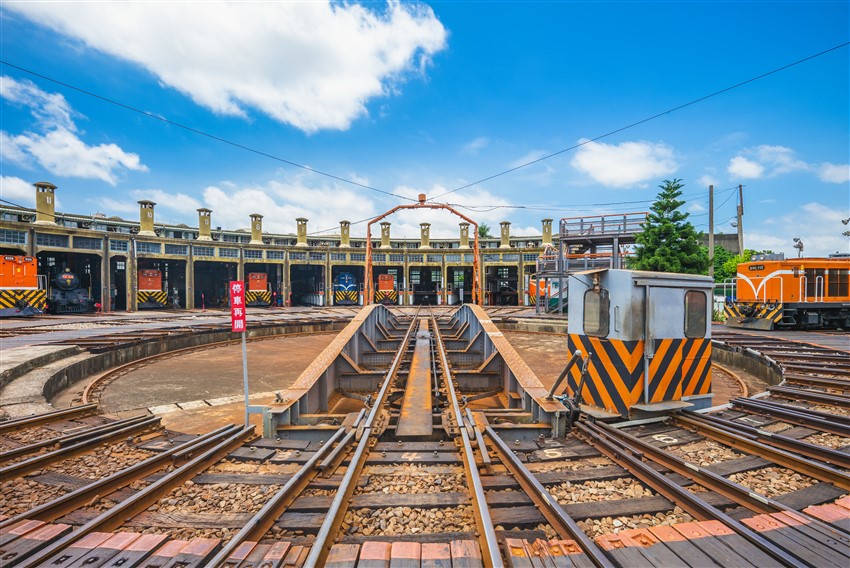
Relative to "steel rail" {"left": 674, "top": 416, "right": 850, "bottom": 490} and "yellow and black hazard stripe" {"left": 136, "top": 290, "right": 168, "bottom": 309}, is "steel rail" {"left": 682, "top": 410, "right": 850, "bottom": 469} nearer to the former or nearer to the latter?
"steel rail" {"left": 674, "top": 416, "right": 850, "bottom": 490}

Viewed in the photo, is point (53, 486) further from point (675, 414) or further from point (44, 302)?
point (44, 302)

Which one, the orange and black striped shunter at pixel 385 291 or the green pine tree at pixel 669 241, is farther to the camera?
the orange and black striped shunter at pixel 385 291

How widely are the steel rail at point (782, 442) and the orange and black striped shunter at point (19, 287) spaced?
27906 mm

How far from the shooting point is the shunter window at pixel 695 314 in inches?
208

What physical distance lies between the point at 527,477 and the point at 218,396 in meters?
6.64

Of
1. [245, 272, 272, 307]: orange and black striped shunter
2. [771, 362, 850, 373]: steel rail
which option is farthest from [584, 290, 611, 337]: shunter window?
[245, 272, 272, 307]: orange and black striped shunter

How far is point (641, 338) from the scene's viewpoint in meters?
4.96

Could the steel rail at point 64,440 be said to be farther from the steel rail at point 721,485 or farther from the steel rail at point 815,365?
the steel rail at point 815,365

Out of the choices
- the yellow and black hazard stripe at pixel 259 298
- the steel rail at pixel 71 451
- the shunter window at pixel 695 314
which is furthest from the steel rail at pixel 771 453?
the yellow and black hazard stripe at pixel 259 298

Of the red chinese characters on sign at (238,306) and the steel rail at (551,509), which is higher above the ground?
the red chinese characters on sign at (238,306)

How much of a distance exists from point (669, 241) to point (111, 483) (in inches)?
1014

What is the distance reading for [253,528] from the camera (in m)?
2.61

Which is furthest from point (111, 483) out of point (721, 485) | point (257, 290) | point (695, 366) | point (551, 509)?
point (257, 290)

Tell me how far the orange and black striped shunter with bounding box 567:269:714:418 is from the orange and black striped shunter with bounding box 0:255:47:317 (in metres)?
26.5
